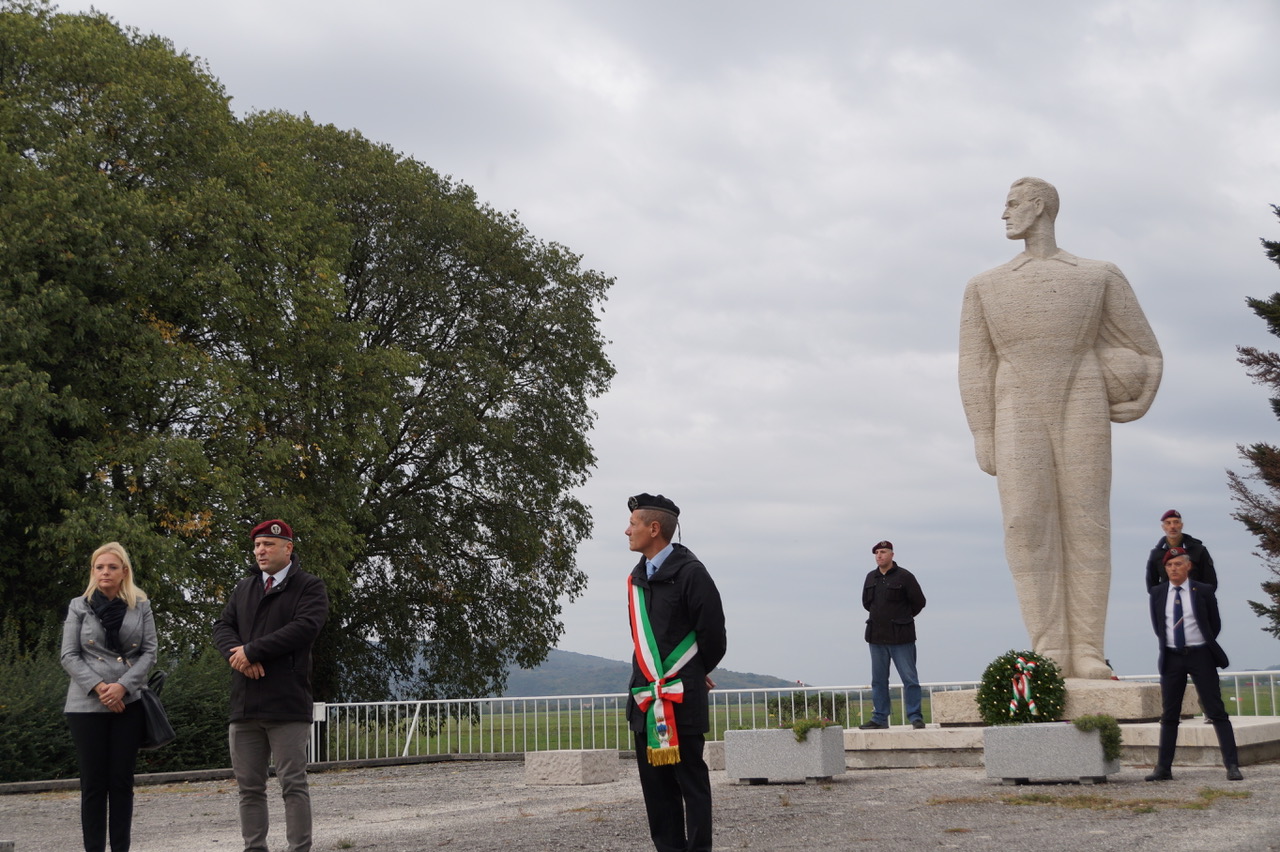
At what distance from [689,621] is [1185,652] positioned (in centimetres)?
553

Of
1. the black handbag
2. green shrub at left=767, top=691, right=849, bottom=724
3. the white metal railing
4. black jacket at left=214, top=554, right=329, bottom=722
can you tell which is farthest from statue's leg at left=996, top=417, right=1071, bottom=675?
the black handbag

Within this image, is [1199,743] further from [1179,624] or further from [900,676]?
[900,676]

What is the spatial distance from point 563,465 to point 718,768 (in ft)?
56.1

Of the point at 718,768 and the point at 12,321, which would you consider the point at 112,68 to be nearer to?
the point at 12,321

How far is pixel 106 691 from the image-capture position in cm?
706

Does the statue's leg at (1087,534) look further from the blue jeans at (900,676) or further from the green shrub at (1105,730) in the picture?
the green shrub at (1105,730)

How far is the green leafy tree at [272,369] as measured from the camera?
66.7ft

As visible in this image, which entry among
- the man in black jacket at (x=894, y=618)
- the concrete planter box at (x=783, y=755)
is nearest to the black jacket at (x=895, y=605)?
the man in black jacket at (x=894, y=618)

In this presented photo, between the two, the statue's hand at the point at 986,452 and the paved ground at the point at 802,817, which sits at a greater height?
the statue's hand at the point at 986,452

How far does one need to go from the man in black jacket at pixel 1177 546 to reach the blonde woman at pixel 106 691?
25.2ft

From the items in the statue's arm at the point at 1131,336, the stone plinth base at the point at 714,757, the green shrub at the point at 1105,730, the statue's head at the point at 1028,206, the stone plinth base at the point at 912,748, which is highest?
the statue's head at the point at 1028,206

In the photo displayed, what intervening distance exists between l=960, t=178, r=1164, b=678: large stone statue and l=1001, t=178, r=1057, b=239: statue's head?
36 centimetres

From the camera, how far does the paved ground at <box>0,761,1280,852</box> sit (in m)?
7.05

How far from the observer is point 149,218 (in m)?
21.2
